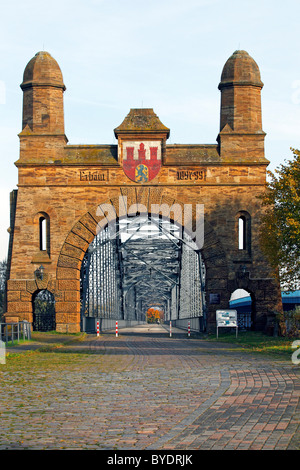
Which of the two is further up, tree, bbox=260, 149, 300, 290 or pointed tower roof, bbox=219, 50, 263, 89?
pointed tower roof, bbox=219, 50, 263, 89

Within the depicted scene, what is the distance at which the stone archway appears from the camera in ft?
110

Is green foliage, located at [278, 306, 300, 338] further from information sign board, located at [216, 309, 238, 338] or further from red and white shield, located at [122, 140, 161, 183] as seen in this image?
red and white shield, located at [122, 140, 161, 183]

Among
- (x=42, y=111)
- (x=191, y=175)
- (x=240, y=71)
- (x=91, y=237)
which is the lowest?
(x=91, y=237)

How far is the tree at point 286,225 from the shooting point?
25.9 m

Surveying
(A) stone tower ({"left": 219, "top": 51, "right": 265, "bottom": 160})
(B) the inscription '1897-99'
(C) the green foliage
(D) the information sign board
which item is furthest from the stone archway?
(C) the green foliage

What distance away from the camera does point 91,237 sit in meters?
34.3

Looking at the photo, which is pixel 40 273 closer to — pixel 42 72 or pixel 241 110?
pixel 42 72

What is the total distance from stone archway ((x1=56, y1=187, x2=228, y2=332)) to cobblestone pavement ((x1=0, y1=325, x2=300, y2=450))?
57.4 ft

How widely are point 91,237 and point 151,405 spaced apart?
25211 millimetres

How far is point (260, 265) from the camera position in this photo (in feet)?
111

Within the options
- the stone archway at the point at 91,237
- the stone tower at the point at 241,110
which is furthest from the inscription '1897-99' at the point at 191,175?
the stone tower at the point at 241,110

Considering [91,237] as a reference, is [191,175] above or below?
above

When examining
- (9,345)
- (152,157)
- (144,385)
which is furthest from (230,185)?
(144,385)

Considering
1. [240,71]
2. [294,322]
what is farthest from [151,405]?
[240,71]
